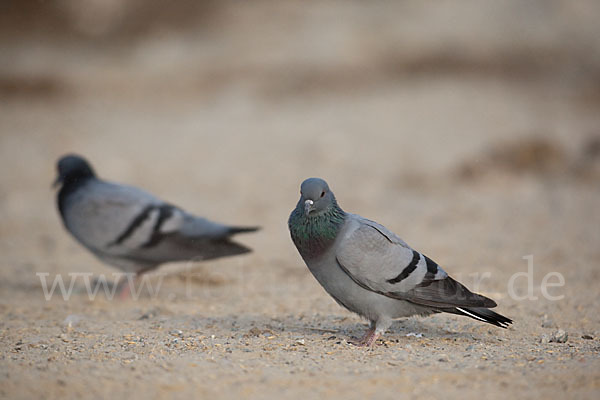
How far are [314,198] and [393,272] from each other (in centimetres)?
62

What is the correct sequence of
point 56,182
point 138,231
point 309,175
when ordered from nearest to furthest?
point 138,231, point 56,182, point 309,175

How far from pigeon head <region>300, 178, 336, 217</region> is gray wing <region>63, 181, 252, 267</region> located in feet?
6.49

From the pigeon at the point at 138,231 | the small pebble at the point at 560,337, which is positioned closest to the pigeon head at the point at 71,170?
the pigeon at the point at 138,231

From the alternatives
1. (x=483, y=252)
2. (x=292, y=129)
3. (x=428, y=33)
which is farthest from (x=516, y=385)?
(x=428, y=33)

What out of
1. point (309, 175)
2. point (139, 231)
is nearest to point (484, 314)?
point (139, 231)

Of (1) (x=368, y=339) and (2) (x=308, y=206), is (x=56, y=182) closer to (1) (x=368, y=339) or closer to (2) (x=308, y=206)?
(2) (x=308, y=206)

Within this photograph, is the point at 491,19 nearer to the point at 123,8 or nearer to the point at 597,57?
the point at 597,57

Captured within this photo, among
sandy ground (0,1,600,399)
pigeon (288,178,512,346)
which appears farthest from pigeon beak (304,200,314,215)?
sandy ground (0,1,600,399)

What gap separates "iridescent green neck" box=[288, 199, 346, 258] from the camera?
3879mm

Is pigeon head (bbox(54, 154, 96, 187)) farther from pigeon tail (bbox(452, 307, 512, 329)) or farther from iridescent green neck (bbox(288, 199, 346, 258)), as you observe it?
pigeon tail (bbox(452, 307, 512, 329))

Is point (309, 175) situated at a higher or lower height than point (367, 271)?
higher

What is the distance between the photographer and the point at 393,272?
3.89m

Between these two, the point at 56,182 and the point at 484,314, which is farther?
the point at 56,182

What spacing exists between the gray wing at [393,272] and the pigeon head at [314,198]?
0.23m
